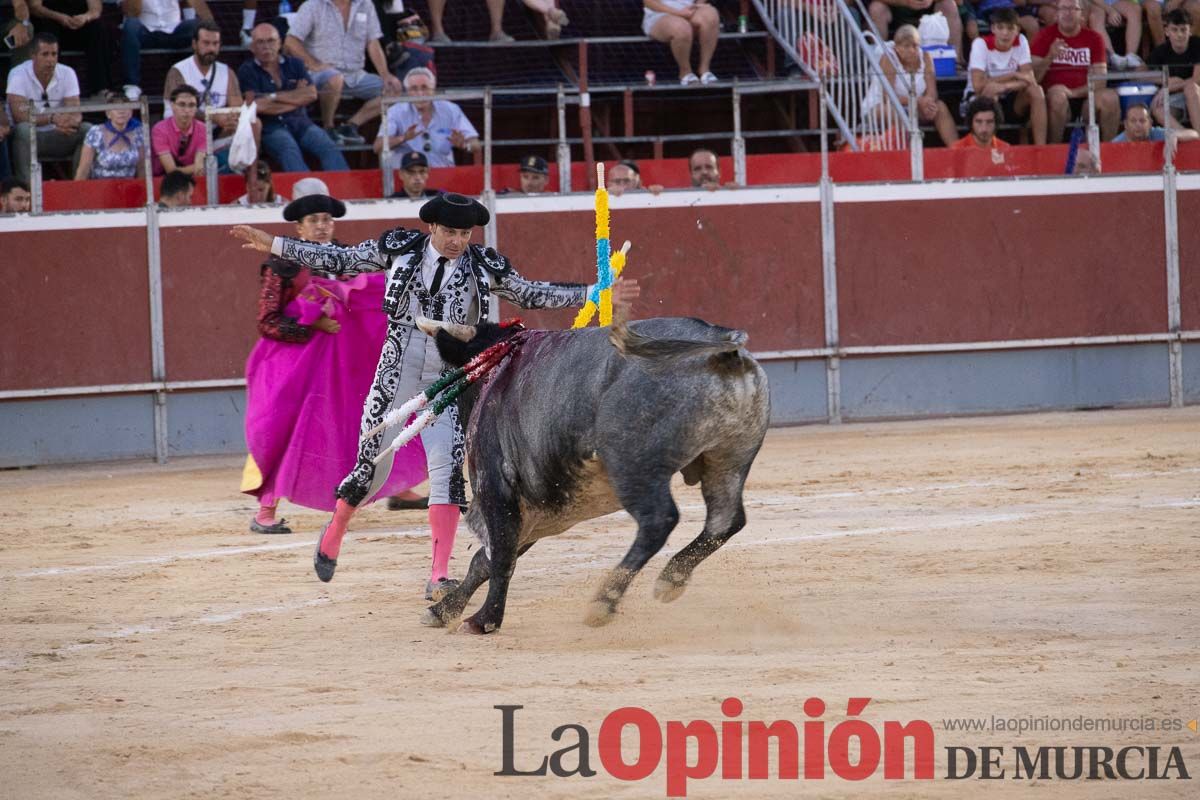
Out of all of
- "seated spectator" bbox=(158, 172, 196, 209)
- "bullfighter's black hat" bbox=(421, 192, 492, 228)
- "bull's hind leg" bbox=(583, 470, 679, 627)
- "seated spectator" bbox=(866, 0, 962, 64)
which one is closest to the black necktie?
"bullfighter's black hat" bbox=(421, 192, 492, 228)

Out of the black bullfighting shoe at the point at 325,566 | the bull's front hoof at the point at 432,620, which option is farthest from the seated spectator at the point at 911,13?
the bull's front hoof at the point at 432,620

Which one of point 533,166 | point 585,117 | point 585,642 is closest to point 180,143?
point 533,166

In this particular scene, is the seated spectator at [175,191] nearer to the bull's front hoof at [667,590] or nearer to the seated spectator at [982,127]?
the seated spectator at [982,127]

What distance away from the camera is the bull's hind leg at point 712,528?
466cm

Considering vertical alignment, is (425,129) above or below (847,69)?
below

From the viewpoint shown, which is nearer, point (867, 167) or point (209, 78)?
point (209, 78)

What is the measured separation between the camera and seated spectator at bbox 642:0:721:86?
12.4 meters

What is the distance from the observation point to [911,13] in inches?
503

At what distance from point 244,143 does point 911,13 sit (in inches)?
217

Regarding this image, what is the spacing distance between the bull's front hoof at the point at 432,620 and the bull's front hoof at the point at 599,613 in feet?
1.84

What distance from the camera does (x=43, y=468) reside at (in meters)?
10.3

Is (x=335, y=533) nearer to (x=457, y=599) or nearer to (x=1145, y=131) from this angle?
(x=457, y=599)

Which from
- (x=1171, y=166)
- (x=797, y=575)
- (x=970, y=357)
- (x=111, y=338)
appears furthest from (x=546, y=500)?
(x=1171, y=166)

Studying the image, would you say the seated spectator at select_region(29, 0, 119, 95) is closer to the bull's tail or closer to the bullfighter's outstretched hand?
the bullfighter's outstretched hand
